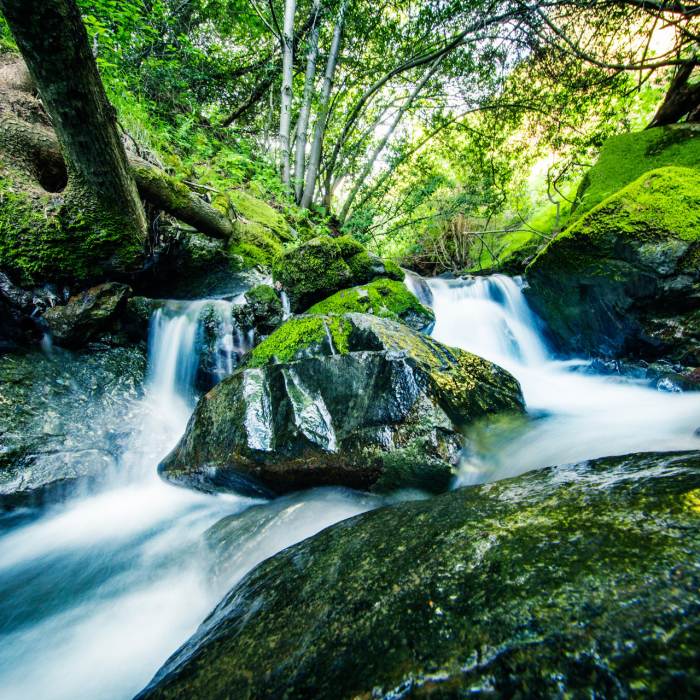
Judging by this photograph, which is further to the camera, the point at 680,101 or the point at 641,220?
the point at 680,101

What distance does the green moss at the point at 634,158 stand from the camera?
5.87m

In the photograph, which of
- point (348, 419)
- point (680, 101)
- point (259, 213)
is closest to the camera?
point (348, 419)

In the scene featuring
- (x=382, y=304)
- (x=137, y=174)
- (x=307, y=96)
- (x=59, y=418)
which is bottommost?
(x=59, y=418)

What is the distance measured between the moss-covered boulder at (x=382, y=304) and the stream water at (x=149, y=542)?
2.01m

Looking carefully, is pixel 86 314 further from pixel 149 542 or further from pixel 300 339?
pixel 149 542

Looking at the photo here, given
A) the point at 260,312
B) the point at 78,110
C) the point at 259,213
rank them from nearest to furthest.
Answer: the point at 78,110 < the point at 260,312 < the point at 259,213

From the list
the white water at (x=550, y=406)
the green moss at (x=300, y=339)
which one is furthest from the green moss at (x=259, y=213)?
the green moss at (x=300, y=339)

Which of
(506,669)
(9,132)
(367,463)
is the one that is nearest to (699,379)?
Answer: (367,463)

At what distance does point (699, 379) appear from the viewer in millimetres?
3486

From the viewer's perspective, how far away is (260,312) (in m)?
4.84

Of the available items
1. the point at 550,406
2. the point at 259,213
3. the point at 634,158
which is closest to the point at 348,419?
the point at 550,406

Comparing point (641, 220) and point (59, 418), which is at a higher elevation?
point (641, 220)

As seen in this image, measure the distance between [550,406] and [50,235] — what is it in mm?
6024

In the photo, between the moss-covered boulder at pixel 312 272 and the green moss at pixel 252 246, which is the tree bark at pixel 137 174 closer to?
the green moss at pixel 252 246
